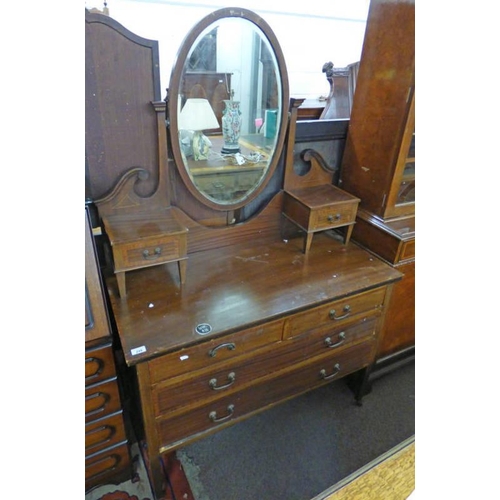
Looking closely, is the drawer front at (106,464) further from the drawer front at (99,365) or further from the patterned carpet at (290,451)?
the drawer front at (99,365)

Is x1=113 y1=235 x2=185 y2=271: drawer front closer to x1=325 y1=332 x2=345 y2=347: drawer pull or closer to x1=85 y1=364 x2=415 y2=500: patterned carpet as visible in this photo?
x1=325 y1=332 x2=345 y2=347: drawer pull

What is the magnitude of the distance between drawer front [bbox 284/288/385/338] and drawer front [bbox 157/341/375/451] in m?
0.17

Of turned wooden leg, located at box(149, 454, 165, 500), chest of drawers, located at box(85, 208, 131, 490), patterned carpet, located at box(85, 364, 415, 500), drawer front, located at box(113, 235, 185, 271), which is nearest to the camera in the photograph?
chest of drawers, located at box(85, 208, 131, 490)

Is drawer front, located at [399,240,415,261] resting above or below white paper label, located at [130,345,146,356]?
above

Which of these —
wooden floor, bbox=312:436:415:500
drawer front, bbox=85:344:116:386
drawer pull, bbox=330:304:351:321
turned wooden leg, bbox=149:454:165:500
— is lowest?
turned wooden leg, bbox=149:454:165:500

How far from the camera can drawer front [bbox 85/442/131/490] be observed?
113 centimetres

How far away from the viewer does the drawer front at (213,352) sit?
0.96m

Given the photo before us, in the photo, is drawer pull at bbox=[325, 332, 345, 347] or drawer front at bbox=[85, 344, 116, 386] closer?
drawer front at bbox=[85, 344, 116, 386]

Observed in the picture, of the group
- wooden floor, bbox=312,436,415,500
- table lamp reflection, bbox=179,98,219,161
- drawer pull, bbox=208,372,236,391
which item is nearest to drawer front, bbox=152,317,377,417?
drawer pull, bbox=208,372,236,391

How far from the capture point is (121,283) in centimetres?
105

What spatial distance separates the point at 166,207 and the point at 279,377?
0.72 m

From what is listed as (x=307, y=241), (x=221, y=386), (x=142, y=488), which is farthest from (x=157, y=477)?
(x=307, y=241)

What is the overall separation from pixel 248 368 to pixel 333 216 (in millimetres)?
659
